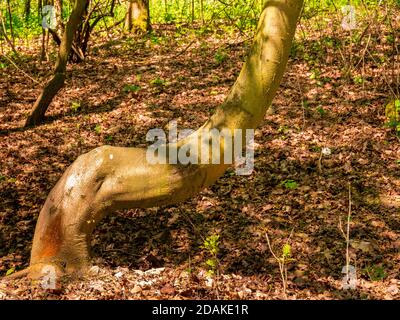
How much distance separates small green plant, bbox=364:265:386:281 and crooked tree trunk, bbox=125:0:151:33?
9291mm

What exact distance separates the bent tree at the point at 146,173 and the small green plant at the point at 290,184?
103 inches

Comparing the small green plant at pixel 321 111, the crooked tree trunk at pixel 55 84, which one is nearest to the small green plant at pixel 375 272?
the small green plant at pixel 321 111

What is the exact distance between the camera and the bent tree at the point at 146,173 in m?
3.25

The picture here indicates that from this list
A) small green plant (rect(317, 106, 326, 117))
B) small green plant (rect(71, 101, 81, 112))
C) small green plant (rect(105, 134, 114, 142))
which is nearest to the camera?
small green plant (rect(105, 134, 114, 142))

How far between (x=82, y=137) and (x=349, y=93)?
4.07 metres

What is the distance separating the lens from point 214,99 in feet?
27.1

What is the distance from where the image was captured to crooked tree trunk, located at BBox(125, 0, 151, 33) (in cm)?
1241

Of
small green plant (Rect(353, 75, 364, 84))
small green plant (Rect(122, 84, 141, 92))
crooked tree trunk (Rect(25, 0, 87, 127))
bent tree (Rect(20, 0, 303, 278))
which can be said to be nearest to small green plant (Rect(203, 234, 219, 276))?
bent tree (Rect(20, 0, 303, 278))

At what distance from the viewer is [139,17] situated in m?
12.4

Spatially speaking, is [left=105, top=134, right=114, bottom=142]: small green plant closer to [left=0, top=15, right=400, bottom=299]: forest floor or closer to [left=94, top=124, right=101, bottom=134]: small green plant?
Answer: [left=0, top=15, right=400, bottom=299]: forest floor

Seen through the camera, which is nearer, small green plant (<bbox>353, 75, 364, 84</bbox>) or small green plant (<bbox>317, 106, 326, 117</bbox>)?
small green plant (<bbox>317, 106, 326, 117</bbox>)

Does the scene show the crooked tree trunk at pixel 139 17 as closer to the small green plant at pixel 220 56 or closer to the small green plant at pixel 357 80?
the small green plant at pixel 220 56
